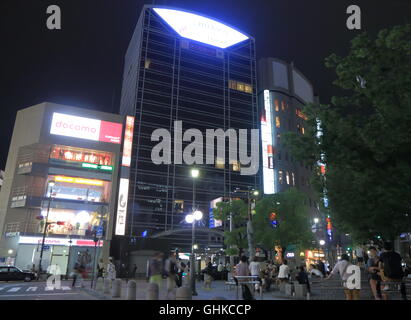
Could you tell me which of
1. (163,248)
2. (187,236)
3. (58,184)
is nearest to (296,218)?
(163,248)

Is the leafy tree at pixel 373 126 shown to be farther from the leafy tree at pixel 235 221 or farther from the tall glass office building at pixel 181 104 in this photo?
the tall glass office building at pixel 181 104

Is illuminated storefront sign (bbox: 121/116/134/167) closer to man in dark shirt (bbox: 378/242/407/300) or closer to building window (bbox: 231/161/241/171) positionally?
building window (bbox: 231/161/241/171)

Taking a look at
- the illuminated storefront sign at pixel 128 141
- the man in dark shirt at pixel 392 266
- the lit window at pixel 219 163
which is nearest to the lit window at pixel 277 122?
the lit window at pixel 219 163

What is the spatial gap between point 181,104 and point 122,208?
71.4ft

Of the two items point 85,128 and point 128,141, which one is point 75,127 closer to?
point 85,128

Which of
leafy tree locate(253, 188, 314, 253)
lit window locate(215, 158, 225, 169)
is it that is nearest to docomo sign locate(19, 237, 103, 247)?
leafy tree locate(253, 188, 314, 253)

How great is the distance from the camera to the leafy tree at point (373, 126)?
11.2m

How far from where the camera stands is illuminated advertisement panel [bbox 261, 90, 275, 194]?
201ft

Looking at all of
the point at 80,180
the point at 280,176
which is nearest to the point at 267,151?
the point at 280,176

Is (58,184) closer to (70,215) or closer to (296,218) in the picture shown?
→ (70,215)

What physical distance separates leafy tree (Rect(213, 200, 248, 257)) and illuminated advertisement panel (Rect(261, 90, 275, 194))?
2651cm

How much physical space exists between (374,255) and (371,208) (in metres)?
3.89

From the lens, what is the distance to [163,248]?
137 feet

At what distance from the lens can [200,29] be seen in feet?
221
